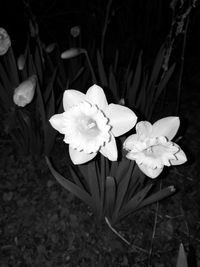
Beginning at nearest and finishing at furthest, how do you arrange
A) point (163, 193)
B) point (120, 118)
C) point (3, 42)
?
point (120, 118)
point (163, 193)
point (3, 42)

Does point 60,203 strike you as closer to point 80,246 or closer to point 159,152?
point 80,246

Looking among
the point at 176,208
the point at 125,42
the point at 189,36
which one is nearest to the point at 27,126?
the point at 176,208

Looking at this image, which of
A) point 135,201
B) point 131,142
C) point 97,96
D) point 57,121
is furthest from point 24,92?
point 135,201

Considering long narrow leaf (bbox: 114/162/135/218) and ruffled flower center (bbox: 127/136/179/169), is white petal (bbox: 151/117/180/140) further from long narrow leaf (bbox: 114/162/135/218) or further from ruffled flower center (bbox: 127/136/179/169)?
long narrow leaf (bbox: 114/162/135/218)

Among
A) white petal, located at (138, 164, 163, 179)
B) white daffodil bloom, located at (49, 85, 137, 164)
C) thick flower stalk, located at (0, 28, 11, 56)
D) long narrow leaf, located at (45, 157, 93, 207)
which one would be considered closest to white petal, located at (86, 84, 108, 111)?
white daffodil bloom, located at (49, 85, 137, 164)

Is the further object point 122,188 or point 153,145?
point 122,188

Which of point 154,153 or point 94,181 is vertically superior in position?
point 154,153

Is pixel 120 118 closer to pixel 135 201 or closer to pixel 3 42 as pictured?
pixel 135 201
